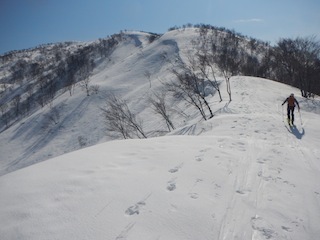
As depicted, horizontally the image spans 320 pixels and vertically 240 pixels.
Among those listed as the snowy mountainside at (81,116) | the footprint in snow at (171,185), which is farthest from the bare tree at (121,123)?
the footprint in snow at (171,185)

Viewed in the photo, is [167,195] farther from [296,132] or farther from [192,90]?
[192,90]

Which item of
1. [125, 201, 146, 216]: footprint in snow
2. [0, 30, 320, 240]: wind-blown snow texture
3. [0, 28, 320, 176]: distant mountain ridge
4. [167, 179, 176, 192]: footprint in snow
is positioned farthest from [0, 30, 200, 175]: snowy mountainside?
[125, 201, 146, 216]: footprint in snow

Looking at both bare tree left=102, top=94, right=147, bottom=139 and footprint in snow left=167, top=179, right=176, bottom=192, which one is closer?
footprint in snow left=167, top=179, right=176, bottom=192

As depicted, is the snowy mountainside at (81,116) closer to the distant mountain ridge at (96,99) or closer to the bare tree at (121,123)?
the distant mountain ridge at (96,99)

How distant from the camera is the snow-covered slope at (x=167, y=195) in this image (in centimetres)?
500

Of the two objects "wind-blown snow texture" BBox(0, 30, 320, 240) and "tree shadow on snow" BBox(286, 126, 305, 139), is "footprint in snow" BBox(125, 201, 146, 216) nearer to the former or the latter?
"wind-blown snow texture" BBox(0, 30, 320, 240)

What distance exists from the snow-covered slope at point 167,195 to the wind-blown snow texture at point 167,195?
0.08ft

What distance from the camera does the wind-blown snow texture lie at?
16.4 ft

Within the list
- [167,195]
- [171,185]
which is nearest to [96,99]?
[171,185]

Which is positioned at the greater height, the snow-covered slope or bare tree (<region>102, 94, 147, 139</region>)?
the snow-covered slope

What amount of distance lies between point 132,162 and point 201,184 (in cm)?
260

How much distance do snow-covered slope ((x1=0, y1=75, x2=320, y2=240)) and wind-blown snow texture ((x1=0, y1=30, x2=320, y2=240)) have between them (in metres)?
0.02

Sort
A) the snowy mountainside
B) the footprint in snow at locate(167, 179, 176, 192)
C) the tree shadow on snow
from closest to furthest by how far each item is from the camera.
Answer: the footprint in snow at locate(167, 179, 176, 192)
the tree shadow on snow
the snowy mountainside

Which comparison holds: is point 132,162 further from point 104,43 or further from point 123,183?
point 104,43
